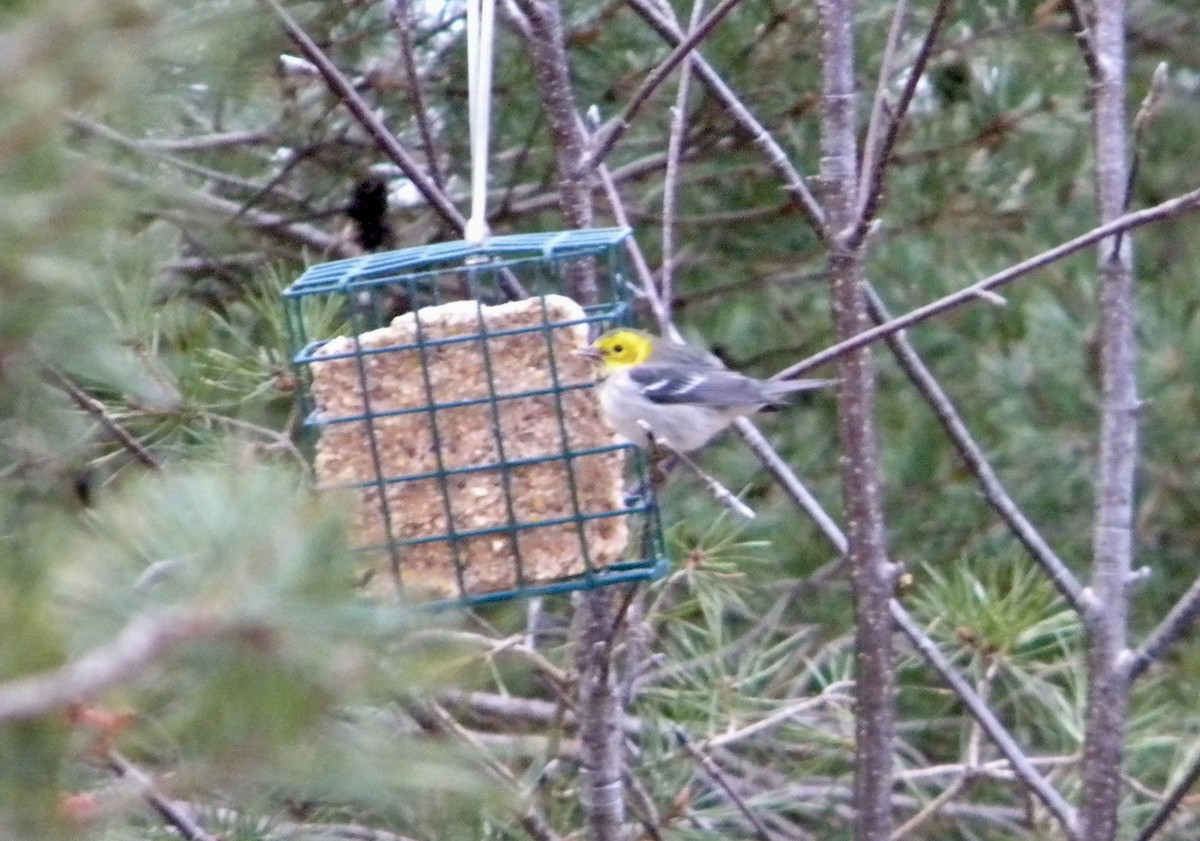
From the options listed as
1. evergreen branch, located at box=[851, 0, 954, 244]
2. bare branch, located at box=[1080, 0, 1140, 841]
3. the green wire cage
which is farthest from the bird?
evergreen branch, located at box=[851, 0, 954, 244]

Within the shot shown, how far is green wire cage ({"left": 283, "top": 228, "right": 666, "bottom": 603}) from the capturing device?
10.1 feet

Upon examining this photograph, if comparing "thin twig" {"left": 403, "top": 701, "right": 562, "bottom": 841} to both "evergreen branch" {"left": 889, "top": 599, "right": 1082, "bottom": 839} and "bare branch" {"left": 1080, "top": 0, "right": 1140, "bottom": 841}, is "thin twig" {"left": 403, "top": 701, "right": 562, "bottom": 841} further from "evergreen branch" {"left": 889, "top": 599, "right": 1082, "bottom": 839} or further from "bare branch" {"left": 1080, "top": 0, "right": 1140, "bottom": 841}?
"bare branch" {"left": 1080, "top": 0, "right": 1140, "bottom": 841}

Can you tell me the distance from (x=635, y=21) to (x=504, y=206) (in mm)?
595

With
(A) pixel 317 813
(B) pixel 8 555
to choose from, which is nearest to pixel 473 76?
(A) pixel 317 813

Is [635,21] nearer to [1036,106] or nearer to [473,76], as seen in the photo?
[1036,106]

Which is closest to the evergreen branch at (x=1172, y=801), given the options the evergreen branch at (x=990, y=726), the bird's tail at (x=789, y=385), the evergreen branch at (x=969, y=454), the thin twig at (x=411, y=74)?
the evergreen branch at (x=990, y=726)

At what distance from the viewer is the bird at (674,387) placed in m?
3.47

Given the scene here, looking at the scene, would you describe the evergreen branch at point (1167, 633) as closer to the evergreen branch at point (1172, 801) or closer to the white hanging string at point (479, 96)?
the evergreen branch at point (1172, 801)

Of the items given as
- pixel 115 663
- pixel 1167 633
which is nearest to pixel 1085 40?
pixel 1167 633

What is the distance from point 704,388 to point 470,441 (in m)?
0.99

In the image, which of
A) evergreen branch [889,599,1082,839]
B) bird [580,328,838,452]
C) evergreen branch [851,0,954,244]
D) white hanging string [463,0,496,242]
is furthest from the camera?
bird [580,328,838,452]

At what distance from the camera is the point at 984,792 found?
5.20 metres

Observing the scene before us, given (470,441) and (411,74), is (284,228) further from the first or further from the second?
(470,441)

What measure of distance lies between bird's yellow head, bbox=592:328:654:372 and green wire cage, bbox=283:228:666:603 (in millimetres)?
297
